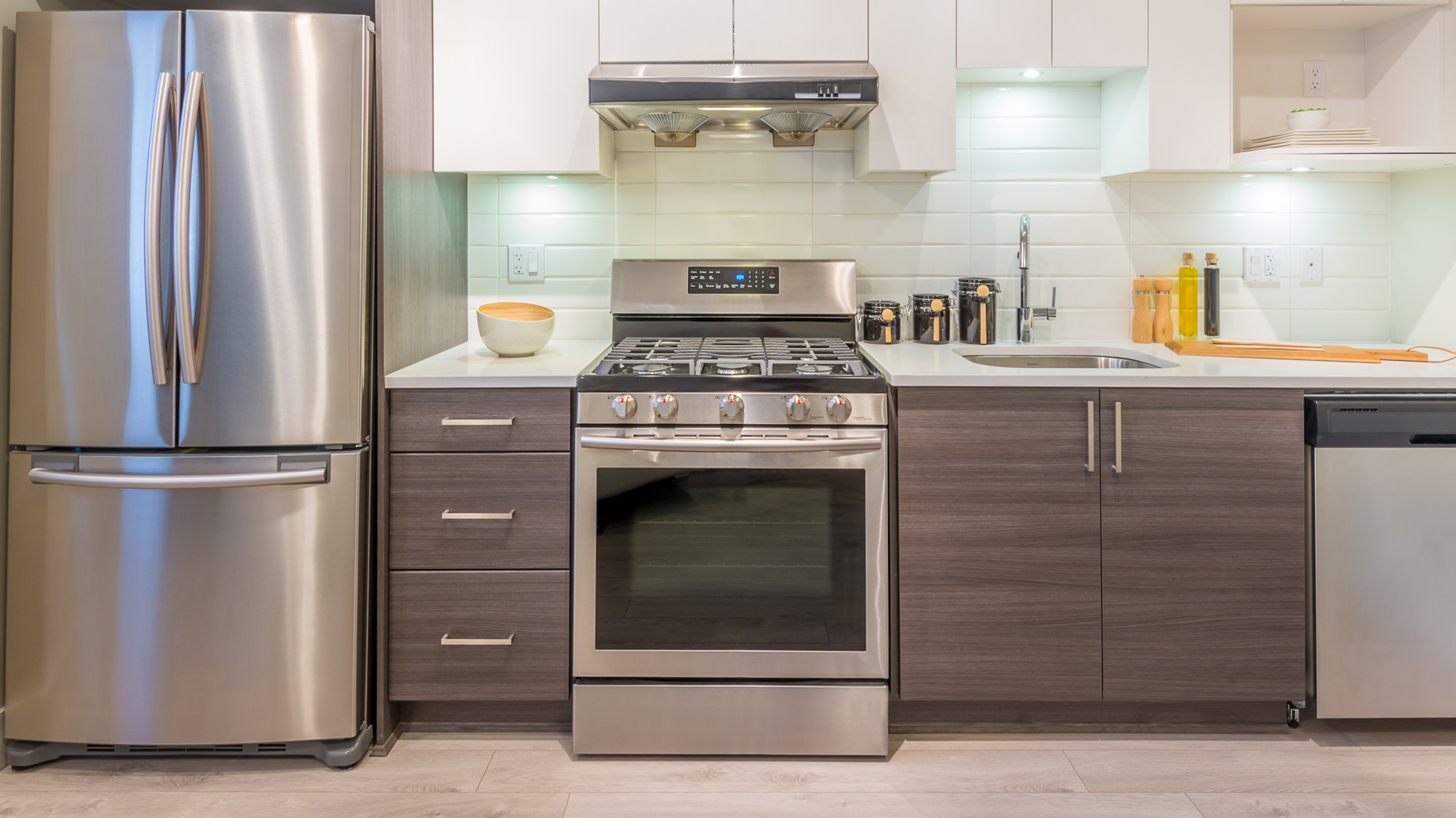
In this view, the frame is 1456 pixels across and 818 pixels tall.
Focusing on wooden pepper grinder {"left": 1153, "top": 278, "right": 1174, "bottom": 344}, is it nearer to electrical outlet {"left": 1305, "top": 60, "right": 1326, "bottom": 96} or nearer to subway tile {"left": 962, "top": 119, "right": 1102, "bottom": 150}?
subway tile {"left": 962, "top": 119, "right": 1102, "bottom": 150}

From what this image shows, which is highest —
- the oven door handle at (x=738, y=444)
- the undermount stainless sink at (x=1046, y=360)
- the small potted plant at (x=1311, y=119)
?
the small potted plant at (x=1311, y=119)

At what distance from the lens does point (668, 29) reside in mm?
2363

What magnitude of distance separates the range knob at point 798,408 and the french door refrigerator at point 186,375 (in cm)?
90

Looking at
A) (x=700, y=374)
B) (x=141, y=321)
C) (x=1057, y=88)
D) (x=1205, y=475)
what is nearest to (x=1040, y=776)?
(x=1205, y=475)

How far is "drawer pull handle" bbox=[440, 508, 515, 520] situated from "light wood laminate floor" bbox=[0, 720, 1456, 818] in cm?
54

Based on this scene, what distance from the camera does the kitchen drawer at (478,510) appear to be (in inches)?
80.6

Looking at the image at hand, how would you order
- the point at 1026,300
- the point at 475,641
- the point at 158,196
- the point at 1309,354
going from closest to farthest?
the point at 158,196 < the point at 475,641 < the point at 1309,354 < the point at 1026,300

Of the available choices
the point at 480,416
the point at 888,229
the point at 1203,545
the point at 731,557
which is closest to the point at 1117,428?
the point at 1203,545

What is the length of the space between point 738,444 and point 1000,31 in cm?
129

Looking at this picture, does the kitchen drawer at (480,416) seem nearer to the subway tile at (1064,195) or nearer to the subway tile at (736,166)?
the subway tile at (736,166)

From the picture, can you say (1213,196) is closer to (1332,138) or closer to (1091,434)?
(1332,138)

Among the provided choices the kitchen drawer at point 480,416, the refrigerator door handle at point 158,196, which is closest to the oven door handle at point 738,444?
the kitchen drawer at point 480,416

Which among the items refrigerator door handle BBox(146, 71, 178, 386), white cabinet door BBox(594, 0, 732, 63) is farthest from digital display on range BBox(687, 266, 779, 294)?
refrigerator door handle BBox(146, 71, 178, 386)

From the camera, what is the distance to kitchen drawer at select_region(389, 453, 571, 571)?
205 cm
